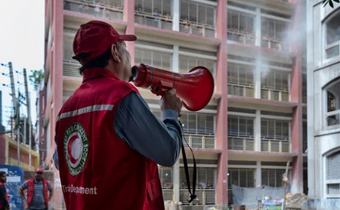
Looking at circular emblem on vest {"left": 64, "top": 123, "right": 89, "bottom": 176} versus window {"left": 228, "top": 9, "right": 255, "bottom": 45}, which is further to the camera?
window {"left": 228, "top": 9, "right": 255, "bottom": 45}

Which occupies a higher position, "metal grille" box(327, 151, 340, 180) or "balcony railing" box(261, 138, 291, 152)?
"balcony railing" box(261, 138, 291, 152)

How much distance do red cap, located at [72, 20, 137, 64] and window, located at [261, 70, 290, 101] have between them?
31.3 ft

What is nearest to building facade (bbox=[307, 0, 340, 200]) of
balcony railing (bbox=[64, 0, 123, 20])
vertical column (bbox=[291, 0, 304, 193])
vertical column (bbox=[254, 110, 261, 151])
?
balcony railing (bbox=[64, 0, 123, 20])

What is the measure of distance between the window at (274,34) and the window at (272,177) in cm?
266

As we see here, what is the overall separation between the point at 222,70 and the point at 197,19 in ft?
3.59

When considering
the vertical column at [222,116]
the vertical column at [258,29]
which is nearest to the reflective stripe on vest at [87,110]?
the vertical column at [222,116]

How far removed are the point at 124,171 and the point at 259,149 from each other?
945 cm

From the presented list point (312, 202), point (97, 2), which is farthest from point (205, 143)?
point (97, 2)

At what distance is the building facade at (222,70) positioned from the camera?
7.55 metres

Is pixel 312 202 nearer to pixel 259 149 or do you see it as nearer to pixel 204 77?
pixel 259 149

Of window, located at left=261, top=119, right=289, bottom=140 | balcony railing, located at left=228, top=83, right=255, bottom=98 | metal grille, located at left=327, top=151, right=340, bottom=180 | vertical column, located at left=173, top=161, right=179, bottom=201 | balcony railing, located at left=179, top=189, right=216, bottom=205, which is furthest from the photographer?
window, located at left=261, top=119, right=289, bottom=140

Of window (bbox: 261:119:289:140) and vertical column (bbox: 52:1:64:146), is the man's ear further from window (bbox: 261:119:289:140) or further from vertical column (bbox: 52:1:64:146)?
window (bbox: 261:119:289:140)

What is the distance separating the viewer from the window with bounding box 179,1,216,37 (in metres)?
8.84

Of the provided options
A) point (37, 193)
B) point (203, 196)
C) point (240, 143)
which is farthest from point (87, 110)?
point (240, 143)
